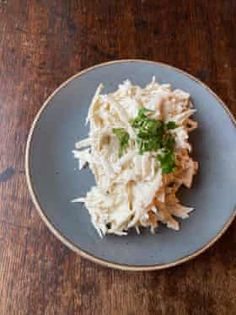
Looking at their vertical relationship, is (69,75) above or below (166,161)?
above

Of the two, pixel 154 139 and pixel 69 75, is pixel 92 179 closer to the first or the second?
pixel 154 139

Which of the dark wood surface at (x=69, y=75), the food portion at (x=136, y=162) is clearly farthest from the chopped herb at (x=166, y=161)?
the dark wood surface at (x=69, y=75)

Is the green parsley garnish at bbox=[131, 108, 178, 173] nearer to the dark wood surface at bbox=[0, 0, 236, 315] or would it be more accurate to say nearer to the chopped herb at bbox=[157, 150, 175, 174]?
the chopped herb at bbox=[157, 150, 175, 174]

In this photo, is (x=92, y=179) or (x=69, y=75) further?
(x=69, y=75)

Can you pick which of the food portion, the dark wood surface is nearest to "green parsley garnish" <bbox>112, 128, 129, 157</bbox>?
the food portion

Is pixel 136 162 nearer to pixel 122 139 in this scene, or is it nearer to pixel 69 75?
pixel 122 139

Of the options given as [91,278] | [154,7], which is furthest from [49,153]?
[154,7]

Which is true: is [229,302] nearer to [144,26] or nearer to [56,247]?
[56,247]

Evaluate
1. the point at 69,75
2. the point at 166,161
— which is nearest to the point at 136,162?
the point at 166,161
